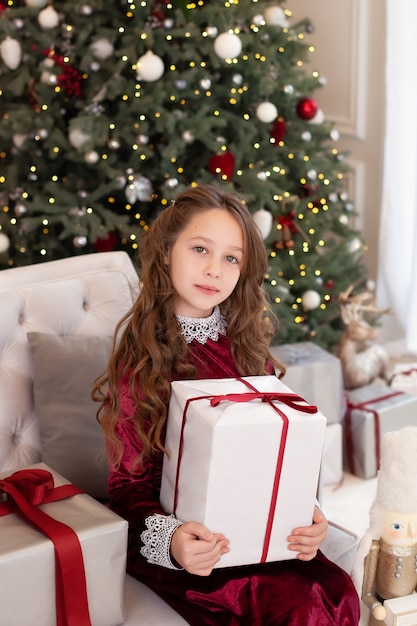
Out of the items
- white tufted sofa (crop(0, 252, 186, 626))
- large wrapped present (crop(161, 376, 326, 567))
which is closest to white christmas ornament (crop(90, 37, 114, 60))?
white tufted sofa (crop(0, 252, 186, 626))

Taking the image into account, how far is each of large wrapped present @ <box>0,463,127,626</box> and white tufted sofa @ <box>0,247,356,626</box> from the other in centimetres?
39

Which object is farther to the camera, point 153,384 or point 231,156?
point 231,156

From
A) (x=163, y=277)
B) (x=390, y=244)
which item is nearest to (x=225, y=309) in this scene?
(x=163, y=277)

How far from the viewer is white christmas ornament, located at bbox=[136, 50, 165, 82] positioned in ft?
9.78

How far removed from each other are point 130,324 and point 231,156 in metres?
1.51

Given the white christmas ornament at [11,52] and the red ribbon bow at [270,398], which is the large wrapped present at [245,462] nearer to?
the red ribbon bow at [270,398]

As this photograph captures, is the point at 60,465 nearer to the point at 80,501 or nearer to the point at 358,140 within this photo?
the point at 80,501

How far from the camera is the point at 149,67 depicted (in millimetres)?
2980

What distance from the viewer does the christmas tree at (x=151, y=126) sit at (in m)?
3.11

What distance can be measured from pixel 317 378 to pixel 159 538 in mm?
1503

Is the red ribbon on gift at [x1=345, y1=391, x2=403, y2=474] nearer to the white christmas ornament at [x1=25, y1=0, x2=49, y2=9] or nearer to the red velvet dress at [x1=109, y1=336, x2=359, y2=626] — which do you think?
the red velvet dress at [x1=109, y1=336, x2=359, y2=626]

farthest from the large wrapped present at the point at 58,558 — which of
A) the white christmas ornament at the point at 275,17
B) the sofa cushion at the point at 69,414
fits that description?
the white christmas ornament at the point at 275,17

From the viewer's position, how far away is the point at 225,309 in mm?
2021

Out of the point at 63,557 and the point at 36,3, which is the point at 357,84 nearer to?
the point at 36,3
